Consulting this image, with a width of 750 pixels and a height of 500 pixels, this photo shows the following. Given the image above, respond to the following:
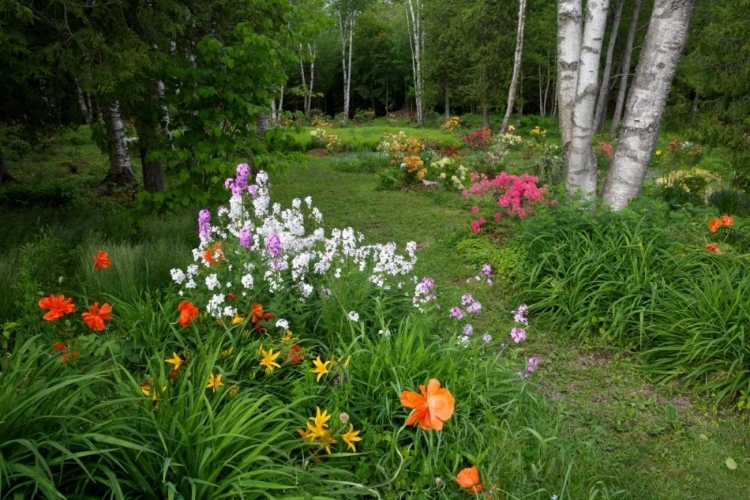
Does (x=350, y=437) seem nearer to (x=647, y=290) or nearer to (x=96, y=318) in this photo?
(x=96, y=318)

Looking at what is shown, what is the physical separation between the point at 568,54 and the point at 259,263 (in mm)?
4286

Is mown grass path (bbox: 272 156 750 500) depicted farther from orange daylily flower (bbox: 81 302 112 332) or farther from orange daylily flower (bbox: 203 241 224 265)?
orange daylily flower (bbox: 81 302 112 332)

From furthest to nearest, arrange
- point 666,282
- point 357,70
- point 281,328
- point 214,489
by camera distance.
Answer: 1. point 357,70
2. point 666,282
3. point 281,328
4. point 214,489

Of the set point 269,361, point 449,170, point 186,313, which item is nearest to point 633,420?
point 269,361

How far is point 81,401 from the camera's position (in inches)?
71.7

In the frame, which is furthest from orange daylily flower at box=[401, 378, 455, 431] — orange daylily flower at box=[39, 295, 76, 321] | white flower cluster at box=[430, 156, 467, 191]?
→ white flower cluster at box=[430, 156, 467, 191]

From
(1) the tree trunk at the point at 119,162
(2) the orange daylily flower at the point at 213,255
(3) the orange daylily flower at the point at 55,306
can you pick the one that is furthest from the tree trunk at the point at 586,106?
(1) the tree trunk at the point at 119,162

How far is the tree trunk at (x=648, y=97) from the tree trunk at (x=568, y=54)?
687 millimetres

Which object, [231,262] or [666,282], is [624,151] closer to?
[666,282]

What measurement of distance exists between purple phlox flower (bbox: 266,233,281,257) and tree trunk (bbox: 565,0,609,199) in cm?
322

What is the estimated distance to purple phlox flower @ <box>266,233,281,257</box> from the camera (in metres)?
2.56

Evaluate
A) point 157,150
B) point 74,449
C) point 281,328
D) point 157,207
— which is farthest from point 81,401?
point 157,150

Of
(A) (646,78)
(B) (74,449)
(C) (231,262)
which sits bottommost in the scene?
(B) (74,449)

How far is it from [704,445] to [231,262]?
2.87 metres
